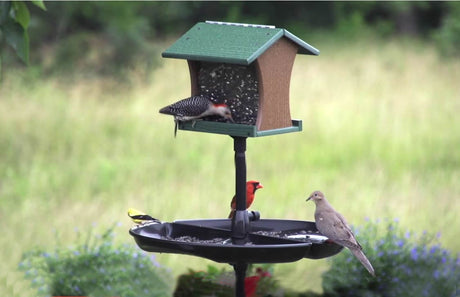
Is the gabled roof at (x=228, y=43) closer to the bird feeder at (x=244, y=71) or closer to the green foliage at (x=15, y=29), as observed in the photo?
the bird feeder at (x=244, y=71)

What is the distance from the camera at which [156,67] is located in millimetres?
14922

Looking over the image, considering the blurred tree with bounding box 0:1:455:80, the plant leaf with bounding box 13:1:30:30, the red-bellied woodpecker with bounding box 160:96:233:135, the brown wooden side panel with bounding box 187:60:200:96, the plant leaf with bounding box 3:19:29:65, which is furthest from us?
the blurred tree with bounding box 0:1:455:80

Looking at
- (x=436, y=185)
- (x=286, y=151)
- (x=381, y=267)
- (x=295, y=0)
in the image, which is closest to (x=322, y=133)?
(x=286, y=151)

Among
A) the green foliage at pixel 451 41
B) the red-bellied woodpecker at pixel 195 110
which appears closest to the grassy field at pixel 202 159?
the green foliage at pixel 451 41

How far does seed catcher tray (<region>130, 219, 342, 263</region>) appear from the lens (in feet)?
11.5

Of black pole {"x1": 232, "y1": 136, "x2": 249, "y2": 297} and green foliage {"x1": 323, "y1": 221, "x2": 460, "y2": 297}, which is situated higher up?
black pole {"x1": 232, "y1": 136, "x2": 249, "y2": 297}

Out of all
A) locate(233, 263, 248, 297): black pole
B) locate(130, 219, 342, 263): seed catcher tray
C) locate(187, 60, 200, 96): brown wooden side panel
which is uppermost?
locate(187, 60, 200, 96): brown wooden side panel

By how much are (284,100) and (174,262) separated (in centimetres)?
314

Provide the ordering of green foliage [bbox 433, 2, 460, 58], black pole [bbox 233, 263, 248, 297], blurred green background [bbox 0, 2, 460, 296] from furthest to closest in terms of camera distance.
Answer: green foliage [bbox 433, 2, 460, 58], blurred green background [bbox 0, 2, 460, 296], black pole [bbox 233, 263, 248, 297]

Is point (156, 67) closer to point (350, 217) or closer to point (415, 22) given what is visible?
point (350, 217)

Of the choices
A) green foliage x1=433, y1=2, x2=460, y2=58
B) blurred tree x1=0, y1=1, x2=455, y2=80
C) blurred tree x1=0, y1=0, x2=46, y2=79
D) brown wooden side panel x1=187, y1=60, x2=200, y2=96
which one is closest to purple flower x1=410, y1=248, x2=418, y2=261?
brown wooden side panel x1=187, y1=60, x2=200, y2=96

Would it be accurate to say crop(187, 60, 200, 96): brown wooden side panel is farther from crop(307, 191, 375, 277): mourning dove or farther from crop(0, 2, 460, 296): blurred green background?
crop(0, 2, 460, 296): blurred green background

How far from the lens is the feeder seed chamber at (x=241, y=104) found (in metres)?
3.71

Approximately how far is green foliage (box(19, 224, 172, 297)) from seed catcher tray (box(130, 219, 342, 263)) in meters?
1.58
